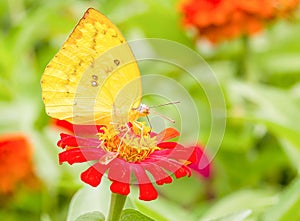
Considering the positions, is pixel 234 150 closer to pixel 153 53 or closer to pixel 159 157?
pixel 153 53

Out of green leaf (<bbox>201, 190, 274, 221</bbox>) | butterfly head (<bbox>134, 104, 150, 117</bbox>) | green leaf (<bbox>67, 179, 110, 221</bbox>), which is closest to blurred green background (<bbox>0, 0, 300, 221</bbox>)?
green leaf (<bbox>201, 190, 274, 221</bbox>)

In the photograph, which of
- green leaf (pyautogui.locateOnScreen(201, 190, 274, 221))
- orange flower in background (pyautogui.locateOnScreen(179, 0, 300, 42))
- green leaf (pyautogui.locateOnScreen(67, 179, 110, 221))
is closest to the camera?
green leaf (pyautogui.locateOnScreen(67, 179, 110, 221))

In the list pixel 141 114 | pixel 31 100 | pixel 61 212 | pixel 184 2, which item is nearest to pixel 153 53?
pixel 184 2

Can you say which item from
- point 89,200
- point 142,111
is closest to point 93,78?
point 142,111

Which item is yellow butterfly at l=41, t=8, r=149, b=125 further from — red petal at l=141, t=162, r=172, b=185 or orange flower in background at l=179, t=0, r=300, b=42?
orange flower in background at l=179, t=0, r=300, b=42

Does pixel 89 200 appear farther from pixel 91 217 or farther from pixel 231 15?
pixel 231 15

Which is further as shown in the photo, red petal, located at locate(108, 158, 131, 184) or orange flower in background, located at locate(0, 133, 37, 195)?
orange flower in background, located at locate(0, 133, 37, 195)
